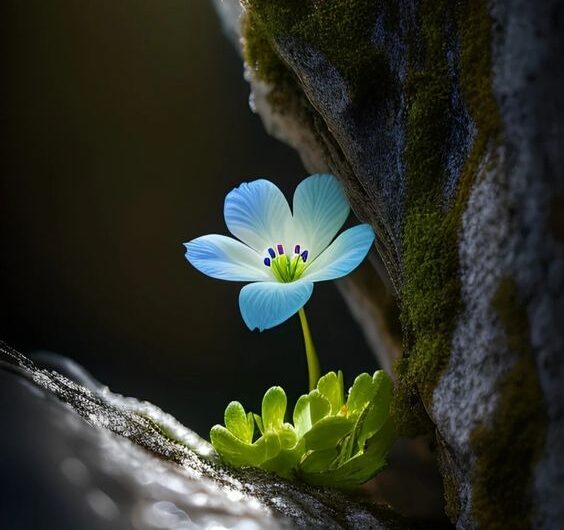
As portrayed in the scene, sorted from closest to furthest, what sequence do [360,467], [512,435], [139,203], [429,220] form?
[512,435] < [429,220] < [360,467] < [139,203]

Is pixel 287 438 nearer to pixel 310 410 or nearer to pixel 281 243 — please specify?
pixel 310 410

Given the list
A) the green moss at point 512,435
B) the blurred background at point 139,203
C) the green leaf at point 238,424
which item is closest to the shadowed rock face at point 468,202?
the green moss at point 512,435

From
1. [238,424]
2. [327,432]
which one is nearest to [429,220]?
[327,432]

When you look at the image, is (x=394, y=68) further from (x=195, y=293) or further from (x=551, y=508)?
(x=195, y=293)

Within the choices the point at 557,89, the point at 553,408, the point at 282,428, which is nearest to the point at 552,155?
the point at 557,89

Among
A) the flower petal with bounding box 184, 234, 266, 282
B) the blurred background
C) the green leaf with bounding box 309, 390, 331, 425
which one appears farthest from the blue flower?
the blurred background

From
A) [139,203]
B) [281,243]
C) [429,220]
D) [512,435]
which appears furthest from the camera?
[139,203]
